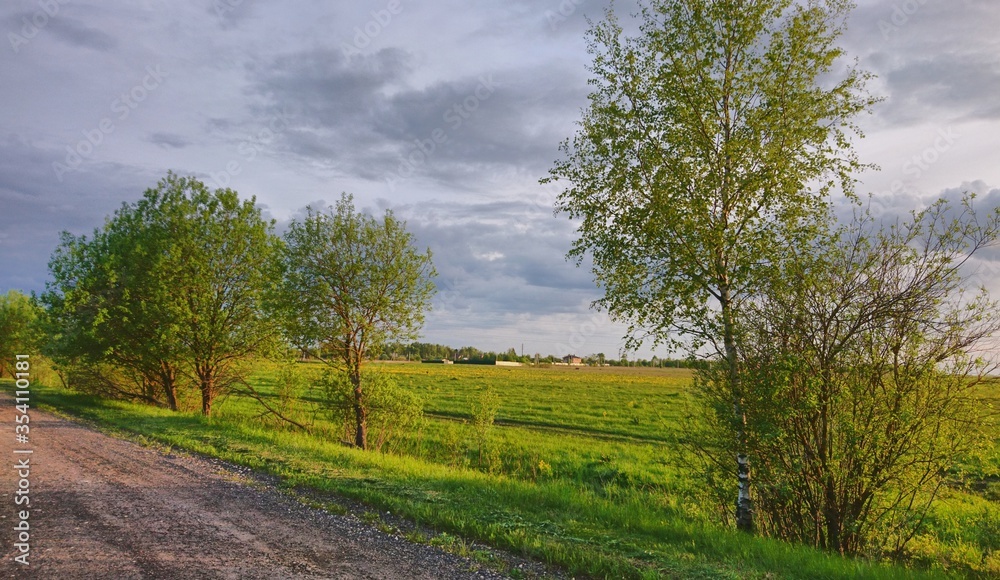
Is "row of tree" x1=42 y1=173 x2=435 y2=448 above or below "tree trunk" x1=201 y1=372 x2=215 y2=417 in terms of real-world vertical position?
above

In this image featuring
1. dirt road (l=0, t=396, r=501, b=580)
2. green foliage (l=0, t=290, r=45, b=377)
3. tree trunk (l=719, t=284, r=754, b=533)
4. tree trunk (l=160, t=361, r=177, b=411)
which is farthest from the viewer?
green foliage (l=0, t=290, r=45, b=377)

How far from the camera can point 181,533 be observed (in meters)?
6.75

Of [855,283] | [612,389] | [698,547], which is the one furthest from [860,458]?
[612,389]

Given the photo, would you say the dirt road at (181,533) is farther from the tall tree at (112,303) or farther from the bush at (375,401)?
the tall tree at (112,303)

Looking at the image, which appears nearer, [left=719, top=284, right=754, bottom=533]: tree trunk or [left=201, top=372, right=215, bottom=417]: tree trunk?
[left=719, top=284, right=754, bottom=533]: tree trunk

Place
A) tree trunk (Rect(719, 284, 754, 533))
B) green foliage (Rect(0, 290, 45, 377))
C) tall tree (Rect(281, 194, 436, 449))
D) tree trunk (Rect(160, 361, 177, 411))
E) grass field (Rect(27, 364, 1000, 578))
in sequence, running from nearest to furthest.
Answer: grass field (Rect(27, 364, 1000, 578)) < tree trunk (Rect(719, 284, 754, 533)) < tall tree (Rect(281, 194, 436, 449)) < tree trunk (Rect(160, 361, 177, 411)) < green foliage (Rect(0, 290, 45, 377))

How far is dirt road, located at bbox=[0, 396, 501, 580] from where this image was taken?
5688 millimetres

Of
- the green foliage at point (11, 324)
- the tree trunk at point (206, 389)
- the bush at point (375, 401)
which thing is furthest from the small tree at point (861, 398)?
the green foliage at point (11, 324)

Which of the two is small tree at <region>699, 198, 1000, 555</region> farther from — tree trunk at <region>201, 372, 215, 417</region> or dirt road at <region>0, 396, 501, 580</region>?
tree trunk at <region>201, 372, 215, 417</region>

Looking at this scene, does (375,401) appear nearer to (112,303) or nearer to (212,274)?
(212,274)

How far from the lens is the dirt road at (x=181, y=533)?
18.7ft

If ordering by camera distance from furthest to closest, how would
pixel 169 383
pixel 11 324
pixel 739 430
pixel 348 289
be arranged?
pixel 11 324 < pixel 169 383 < pixel 348 289 < pixel 739 430

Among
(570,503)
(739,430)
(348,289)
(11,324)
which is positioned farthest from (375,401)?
(11,324)

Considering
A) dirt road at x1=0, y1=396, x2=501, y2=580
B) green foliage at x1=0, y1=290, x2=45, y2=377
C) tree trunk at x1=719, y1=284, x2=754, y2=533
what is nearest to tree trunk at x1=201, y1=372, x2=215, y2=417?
dirt road at x1=0, y1=396, x2=501, y2=580
